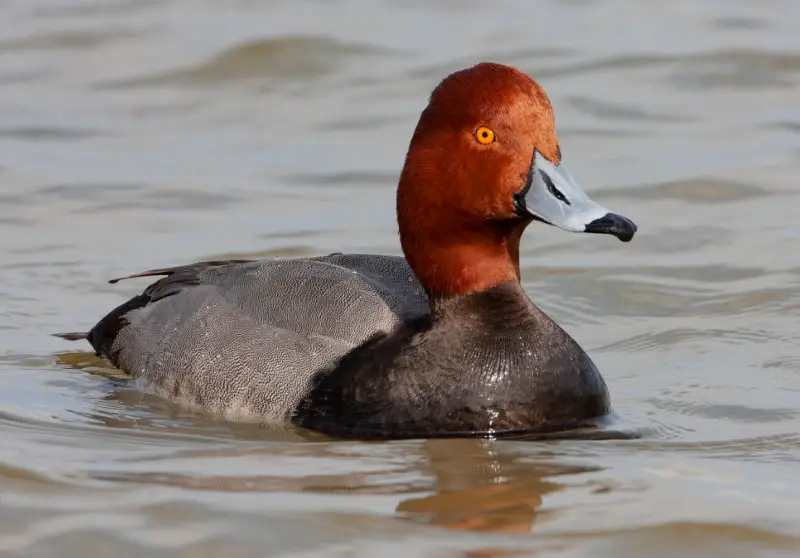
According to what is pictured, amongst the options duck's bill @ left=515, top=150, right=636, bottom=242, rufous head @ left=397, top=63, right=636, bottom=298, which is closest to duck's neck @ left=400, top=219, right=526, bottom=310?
rufous head @ left=397, top=63, right=636, bottom=298

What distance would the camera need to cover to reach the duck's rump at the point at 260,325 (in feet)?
18.3

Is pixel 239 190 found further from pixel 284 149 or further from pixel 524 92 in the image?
pixel 524 92

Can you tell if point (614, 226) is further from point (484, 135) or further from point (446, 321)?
point (446, 321)

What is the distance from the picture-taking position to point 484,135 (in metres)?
5.30

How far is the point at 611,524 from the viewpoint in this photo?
432 centimetres

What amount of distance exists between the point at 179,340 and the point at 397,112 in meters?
4.88

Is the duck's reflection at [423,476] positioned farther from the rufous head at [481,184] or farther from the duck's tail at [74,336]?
the duck's tail at [74,336]

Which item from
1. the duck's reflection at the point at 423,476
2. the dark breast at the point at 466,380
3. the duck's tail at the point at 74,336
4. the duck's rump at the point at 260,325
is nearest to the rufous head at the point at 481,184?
the dark breast at the point at 466,380

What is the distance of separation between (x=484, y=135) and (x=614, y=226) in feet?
2.02

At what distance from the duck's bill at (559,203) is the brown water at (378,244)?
0.76 m

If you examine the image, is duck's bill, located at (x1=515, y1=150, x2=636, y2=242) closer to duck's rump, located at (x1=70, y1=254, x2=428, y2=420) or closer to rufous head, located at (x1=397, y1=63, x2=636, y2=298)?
rufous head, located at (x1=397, y1=63, x2=636, y2=298)

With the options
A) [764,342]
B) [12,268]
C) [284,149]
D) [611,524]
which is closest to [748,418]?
[764,342]

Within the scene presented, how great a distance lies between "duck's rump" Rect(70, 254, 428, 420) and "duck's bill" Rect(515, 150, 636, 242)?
2.48 feet

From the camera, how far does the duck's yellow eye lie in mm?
5289
